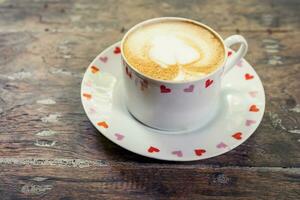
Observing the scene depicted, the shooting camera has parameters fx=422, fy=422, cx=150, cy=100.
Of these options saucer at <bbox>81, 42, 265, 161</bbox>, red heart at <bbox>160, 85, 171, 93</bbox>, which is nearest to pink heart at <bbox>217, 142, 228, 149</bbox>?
saucer at <bbox>81, 42, 265, 161</bbox>

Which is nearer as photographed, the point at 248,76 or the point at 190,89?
the point at 190,89

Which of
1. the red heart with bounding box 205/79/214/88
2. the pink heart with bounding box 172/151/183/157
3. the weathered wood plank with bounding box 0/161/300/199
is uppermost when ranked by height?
the red heart with bounding box 205/79/214/88

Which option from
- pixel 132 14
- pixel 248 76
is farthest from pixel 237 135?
pixel 132 14

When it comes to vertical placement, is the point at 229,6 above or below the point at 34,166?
above

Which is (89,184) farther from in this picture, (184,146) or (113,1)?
(113,1)

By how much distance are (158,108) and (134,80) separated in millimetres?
50

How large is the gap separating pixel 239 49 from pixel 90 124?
25 centimetres

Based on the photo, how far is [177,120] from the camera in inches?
23.0

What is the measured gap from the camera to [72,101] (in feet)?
2.16

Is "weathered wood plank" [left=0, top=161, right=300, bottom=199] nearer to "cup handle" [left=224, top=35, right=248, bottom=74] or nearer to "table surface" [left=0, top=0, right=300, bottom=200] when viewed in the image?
"table surface" [left=0, top=0, right=300, bottom=200]

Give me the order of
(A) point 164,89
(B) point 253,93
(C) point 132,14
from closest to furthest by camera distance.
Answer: (A) point 164,89, (B) point 253,93, (C) point 132,14

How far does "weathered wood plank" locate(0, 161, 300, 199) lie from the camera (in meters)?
0.54

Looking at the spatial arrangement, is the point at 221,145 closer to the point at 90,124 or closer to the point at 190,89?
the point at 190,89

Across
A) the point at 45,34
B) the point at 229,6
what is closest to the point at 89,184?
the point at 45,34
